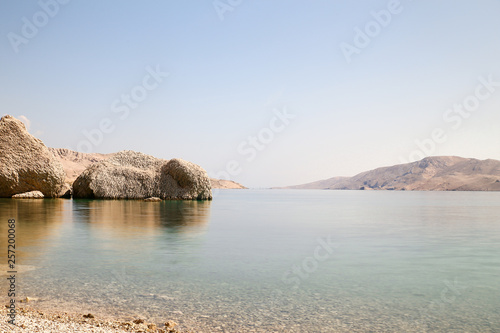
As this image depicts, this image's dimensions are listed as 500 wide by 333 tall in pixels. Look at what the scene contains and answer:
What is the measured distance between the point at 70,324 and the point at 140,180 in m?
35.0

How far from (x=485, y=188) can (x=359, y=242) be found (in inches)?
7314

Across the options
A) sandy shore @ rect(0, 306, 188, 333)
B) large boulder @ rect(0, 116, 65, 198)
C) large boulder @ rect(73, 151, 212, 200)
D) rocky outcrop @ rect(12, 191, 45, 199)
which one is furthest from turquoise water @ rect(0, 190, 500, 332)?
large boulder @ rect(73, 151, 212, 200)

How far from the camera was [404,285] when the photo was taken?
7020mm

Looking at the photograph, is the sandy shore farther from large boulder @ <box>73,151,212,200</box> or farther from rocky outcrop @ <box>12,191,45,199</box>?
rocky outcrop @ <box>12,191,45,199</box>

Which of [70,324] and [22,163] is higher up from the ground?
[22,163]

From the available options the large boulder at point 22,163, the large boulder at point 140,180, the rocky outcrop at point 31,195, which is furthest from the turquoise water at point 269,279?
the large boulder at point 140,180

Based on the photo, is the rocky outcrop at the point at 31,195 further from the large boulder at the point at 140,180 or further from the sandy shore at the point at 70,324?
the sandy shore at the point at 70,324

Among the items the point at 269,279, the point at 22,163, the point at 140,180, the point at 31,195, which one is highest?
the point at 22,163

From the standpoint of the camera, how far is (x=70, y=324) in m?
4.55

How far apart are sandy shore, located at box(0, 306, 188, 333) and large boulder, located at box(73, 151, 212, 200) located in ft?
110

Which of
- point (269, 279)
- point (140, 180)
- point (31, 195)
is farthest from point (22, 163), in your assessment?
point (269, 279)

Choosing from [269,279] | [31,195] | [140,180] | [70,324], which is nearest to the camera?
[70,324]

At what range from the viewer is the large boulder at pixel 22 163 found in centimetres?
3319

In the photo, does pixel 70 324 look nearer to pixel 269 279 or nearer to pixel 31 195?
pixel 269 279
